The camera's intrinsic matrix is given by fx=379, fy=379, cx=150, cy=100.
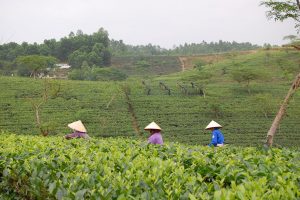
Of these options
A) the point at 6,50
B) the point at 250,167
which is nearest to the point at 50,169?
the point at 250,167

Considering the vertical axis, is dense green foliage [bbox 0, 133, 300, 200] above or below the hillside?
above

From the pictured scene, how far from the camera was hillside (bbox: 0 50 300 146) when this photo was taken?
32.6 metres

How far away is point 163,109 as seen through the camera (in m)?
38.2

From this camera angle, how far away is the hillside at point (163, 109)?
32.6 metres

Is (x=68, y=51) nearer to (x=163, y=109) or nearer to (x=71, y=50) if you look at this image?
(x=71, y=50)

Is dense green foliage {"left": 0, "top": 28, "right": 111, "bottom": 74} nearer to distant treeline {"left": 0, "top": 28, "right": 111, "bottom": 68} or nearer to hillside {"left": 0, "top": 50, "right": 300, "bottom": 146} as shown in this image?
distant treeline {"left": 0, "top": 28, "right": 111, "bottom": 68}

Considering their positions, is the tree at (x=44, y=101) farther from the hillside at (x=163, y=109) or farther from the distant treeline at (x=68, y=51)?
the distant treeline at (x=68, y=51)

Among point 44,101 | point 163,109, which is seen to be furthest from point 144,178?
point 163,109

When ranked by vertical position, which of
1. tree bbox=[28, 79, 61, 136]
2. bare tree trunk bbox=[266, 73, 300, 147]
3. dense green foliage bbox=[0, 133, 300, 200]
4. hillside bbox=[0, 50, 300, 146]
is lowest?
hillside bbox=[0, 50, 300, 146]

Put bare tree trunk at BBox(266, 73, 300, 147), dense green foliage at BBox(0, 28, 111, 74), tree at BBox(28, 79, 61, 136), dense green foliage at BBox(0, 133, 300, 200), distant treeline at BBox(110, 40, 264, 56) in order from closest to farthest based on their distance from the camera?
1. dense green foliage at BBox(0, 133, 300, 200)
2. bare tree trunk at BBox(266, 73, 300, 147)
3. tree at BBox(28, 79, 61, 136)
4. dense green foliage at BBox(0, 28, 111, 74)
5. distant treeline at BBox(110, 40, 264, 56)

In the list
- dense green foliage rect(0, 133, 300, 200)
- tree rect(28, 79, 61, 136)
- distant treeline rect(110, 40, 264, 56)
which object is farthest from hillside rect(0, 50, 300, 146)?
distant treeline rect(110, 40, 264, 56)

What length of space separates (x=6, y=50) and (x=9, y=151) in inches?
3072

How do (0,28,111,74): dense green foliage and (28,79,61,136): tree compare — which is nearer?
(28,79,61,136): tree

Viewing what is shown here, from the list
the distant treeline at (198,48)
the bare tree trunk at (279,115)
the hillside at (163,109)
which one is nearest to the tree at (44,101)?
the hillside at (163,109)
